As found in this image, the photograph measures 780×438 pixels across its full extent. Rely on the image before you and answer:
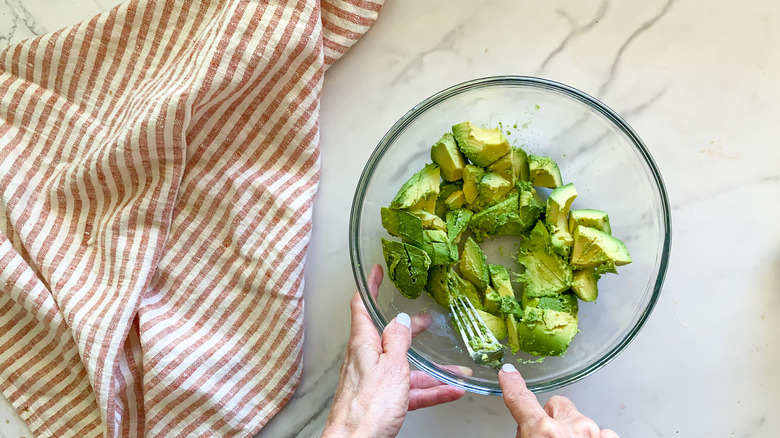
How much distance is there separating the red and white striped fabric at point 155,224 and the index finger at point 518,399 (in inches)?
18.1

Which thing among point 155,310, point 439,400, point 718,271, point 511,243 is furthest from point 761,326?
point 155,310

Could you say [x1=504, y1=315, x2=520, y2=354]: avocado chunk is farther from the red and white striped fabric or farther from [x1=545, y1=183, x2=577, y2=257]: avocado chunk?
the red and white striped fabric

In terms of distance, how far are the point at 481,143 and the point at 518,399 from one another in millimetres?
502

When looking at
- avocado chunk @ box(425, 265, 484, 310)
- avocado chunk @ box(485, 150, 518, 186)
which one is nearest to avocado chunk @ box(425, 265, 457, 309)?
avocado chunk @ box(425, 265, 484, 310)

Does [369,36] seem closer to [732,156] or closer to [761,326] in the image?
[732,156]

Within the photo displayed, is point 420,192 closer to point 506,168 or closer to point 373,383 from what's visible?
point 506,168

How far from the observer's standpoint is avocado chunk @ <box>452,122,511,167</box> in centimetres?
124

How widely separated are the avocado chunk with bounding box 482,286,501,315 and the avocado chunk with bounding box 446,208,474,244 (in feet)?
0.41

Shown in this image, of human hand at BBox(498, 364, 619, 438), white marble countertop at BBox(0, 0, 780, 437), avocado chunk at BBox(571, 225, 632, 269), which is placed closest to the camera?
human hand at BBox(498, 364, 619, 438)

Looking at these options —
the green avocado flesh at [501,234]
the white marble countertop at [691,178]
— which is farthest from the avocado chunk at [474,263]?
the white marble countertop at [691,178]

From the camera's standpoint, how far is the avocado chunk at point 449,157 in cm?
126

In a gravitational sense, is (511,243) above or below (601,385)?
above

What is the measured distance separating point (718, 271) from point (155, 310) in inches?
48.9

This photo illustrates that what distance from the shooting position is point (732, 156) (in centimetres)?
136
